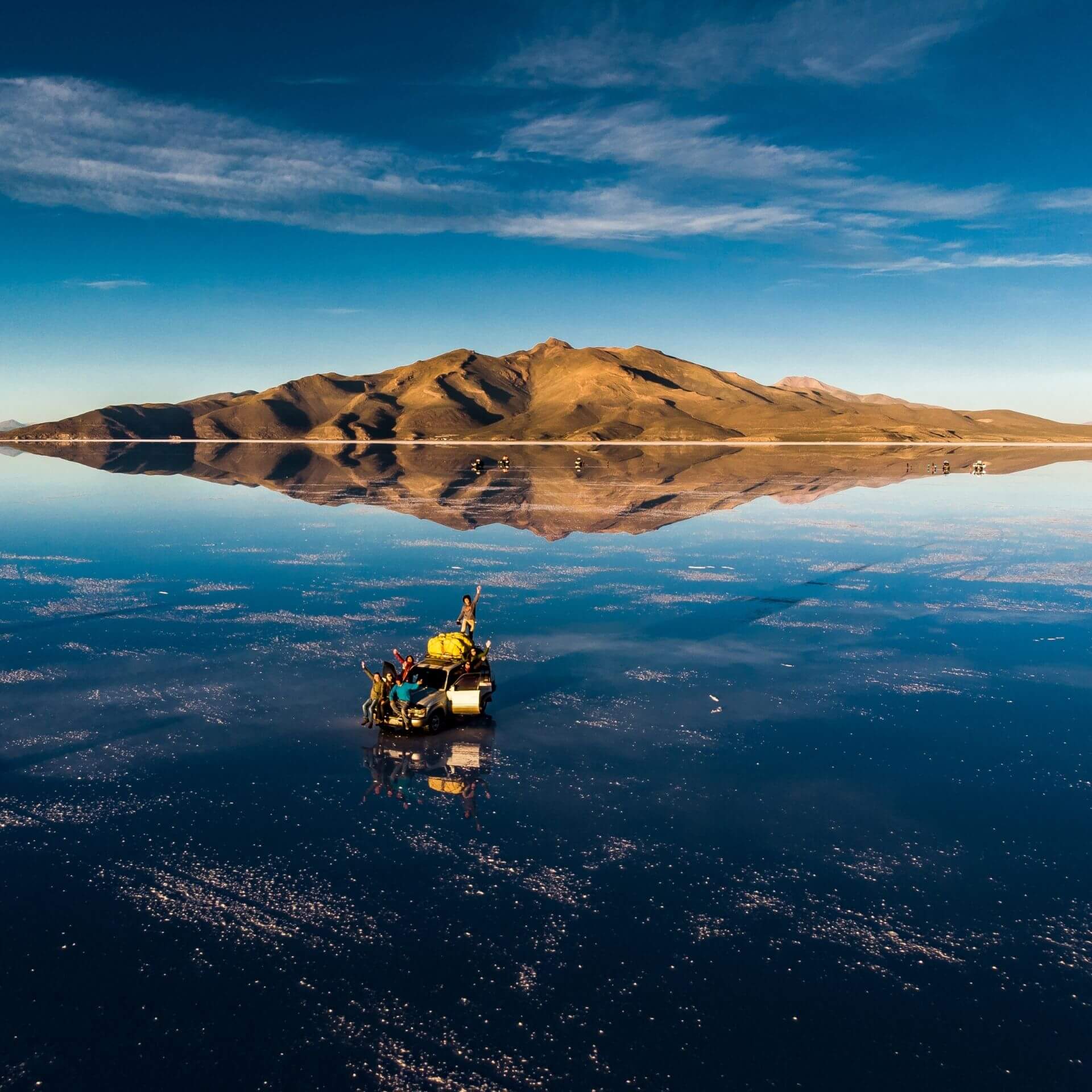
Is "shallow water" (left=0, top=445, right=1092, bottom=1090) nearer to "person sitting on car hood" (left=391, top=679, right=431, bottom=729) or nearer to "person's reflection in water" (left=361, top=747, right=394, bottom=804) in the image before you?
"person's reflection in water" (left=361, top=747, right=394, bottom=804)

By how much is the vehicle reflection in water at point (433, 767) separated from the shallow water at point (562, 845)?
126 mm

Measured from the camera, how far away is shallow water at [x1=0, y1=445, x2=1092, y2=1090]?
9148mm

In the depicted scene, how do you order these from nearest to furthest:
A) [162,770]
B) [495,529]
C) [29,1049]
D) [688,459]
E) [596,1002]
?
[29,1049] → [596,1002] → [162,770] → [495,529] → [688,459]

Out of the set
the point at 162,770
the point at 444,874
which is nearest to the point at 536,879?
the point at 444,874

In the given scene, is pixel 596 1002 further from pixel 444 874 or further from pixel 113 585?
pixel 113 585

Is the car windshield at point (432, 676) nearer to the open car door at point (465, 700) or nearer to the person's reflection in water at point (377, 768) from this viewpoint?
the open car door at point (465, 700)

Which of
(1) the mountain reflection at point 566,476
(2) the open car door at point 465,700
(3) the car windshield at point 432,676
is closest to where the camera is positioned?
(2) the open car door at point 465,700

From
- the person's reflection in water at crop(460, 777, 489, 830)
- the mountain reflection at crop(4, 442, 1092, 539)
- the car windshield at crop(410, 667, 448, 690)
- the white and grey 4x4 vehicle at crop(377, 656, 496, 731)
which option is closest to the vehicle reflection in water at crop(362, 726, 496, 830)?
the person's reflection in water at crop(460, 777, 489, 830)

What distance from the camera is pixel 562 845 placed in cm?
1325

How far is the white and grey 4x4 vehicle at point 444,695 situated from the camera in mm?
17969

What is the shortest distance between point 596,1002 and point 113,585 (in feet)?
101

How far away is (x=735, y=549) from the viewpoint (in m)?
41.7

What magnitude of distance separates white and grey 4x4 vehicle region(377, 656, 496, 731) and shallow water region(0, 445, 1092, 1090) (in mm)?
666

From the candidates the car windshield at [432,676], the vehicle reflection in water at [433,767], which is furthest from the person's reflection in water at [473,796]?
the car windshield at [432,676]
